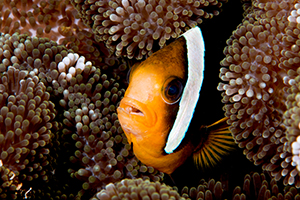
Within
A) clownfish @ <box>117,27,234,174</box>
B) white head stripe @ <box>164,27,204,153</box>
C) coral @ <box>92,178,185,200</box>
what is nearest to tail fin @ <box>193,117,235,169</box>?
clownfish @ <box>117,27,234,174</box>

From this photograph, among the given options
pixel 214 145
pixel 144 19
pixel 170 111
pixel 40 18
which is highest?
pixel 40 18

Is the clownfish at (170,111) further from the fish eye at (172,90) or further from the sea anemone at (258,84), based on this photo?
the sea anemone at (258,84)

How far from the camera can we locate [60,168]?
0.98m

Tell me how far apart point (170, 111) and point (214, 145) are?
0.31m

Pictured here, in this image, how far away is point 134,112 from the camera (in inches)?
32.3

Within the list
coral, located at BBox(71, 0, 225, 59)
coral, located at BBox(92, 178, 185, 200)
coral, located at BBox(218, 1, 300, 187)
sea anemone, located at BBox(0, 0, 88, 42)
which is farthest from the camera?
sea anemone, located at BBox(0, 0, 88, 42)

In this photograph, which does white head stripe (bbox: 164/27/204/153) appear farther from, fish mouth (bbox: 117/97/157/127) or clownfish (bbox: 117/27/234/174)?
fish mouth (bbox: 117/97/157/127)

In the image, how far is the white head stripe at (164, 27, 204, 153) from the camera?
892mm

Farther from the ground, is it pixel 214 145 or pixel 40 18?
pixel 40 18

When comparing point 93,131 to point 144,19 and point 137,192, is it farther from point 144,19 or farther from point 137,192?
point 144,19

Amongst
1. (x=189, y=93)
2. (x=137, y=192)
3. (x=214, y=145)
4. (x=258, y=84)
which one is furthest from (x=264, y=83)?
(x=137, y=192)

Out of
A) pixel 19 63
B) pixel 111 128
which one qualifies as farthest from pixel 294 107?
pixel 19 63

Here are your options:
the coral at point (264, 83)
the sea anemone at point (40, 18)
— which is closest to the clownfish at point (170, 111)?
the coral at point (264, 83)

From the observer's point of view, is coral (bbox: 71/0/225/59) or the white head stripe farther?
coral (bbox: 71/0/225/59)
